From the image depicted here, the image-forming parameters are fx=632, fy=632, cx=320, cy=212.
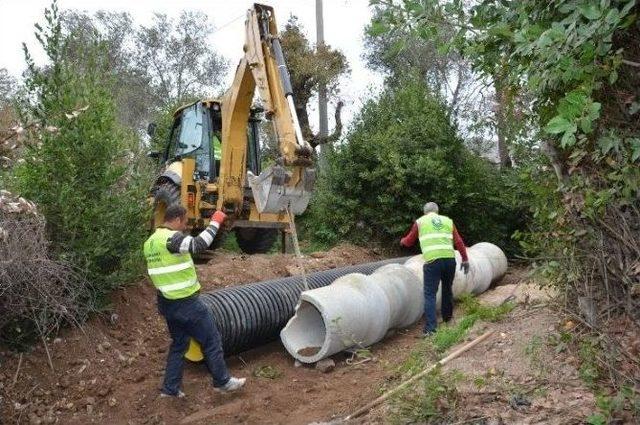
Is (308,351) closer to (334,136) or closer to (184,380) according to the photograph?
(184,380)

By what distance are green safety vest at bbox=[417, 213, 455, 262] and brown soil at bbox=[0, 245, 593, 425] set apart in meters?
1.14

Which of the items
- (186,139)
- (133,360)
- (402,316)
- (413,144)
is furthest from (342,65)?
(133,360)

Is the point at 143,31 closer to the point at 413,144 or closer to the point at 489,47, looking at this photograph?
the point at 413,144

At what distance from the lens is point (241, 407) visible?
18.6ft

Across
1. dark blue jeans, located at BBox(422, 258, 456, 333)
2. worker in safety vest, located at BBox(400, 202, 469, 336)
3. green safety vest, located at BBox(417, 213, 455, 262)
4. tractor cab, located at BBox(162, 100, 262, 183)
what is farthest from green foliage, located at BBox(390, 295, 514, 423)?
tractor cab, located at BBox(162, 100, 262, 183)

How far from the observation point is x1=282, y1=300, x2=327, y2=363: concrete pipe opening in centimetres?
687

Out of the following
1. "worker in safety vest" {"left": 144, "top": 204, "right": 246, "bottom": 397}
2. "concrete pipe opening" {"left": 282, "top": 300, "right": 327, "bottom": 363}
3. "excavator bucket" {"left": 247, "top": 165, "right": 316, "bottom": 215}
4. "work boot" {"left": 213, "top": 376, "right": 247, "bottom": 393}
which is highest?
"excavator bucket" {"left": 247, "top": 165, "right": 316, "bottom": 215}

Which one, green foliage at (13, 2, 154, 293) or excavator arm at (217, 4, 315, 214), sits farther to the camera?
excavator arm at (217, 4, 315, 214)

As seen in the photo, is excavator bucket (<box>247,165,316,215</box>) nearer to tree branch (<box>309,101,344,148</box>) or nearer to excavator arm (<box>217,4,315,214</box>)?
excavator arm (<box>217,4,315,214</box>)

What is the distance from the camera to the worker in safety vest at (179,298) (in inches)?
230

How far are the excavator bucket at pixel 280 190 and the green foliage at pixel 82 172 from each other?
138cm

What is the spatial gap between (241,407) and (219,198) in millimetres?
4607

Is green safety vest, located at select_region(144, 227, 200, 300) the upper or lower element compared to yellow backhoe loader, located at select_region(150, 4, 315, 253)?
lower

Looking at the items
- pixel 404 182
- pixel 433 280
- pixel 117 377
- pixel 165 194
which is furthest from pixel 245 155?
pixel 404 182
